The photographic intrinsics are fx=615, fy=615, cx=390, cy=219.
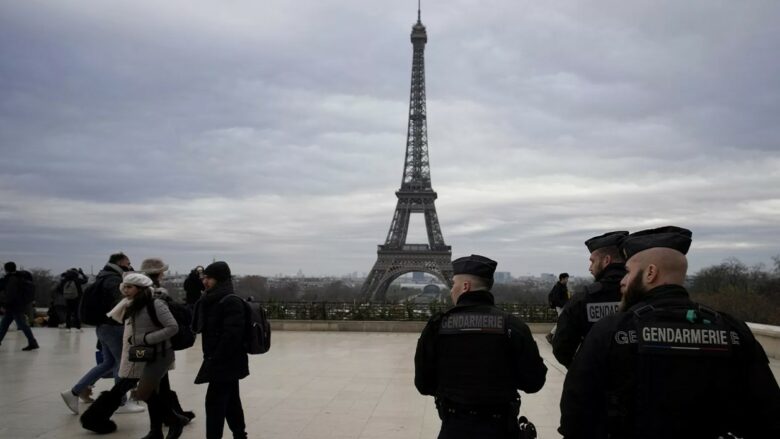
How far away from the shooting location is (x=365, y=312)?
61.9ft

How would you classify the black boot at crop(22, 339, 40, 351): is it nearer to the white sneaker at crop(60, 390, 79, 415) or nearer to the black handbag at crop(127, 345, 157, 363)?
the white sneaker at crop(60, 390, 79, 415)

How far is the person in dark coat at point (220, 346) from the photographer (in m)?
5.46

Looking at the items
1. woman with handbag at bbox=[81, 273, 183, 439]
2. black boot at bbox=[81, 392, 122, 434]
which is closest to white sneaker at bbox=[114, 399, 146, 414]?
black boot at bbox=[81, 392, 122, 434]

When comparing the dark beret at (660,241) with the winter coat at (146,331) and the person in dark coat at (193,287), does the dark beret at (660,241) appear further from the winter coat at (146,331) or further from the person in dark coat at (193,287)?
the person in dark coat at (193,287)

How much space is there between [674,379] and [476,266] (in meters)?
1.56

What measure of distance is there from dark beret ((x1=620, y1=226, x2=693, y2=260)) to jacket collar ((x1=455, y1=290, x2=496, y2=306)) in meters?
1.04

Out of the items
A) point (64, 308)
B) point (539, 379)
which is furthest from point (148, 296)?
point (64, 308)

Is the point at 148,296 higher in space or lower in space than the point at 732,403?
higher

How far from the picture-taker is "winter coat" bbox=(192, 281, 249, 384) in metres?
5.48

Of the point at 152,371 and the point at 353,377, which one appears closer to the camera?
the point at 152,371

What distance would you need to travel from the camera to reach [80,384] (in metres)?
6.97

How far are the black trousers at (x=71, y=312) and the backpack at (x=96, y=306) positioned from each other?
31.8ft

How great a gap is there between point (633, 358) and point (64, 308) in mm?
17433

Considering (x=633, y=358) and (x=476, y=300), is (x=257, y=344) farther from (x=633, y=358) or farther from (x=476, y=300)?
(x=633, y=358)
